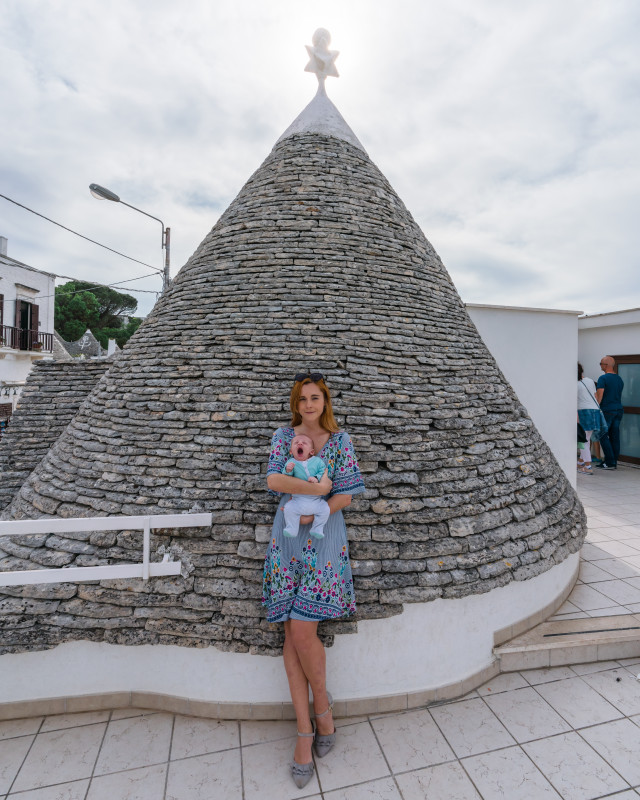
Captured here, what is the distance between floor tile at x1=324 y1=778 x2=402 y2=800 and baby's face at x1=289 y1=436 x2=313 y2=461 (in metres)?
1.91

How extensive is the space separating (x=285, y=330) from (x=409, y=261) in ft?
5.58

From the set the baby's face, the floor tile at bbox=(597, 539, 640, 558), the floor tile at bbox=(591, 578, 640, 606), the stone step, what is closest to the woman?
the baby's face

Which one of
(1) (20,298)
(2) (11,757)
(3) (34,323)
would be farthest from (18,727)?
(3) (34,323)

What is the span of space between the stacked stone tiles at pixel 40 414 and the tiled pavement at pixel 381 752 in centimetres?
281

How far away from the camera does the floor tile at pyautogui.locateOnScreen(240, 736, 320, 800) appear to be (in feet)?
7.58

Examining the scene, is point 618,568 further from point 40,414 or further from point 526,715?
point 40,414

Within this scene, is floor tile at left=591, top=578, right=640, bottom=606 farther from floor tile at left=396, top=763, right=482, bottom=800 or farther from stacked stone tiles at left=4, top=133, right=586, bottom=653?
floor tile at left=396, top=763, right=482, bottom=800

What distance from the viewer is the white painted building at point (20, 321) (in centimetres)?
1433

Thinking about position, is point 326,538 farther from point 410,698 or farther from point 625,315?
point 625,315

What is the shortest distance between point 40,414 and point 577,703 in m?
6.43

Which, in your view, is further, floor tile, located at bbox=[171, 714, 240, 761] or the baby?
floor tile, located at bbox=[171, 714, 240, 761]

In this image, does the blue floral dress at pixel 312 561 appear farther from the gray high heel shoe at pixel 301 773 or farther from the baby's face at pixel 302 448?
the gray high heel shoe at pixel 301 773

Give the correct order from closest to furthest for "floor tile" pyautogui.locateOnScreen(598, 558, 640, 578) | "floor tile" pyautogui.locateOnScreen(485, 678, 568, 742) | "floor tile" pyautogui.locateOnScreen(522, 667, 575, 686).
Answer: "floor tile" pyautogui.locateOnScreen(485, 678, 568, 742) < "floor tile" pyautogui.locateOnScreen(522, 667, 575, 686) < "floor tile" pyautogui.locateOnScreen(598, 558, 640, 578)

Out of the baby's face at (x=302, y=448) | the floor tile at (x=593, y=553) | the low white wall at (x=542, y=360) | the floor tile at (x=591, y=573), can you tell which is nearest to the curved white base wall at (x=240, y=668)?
the baby's face at (x=302, y=448)
